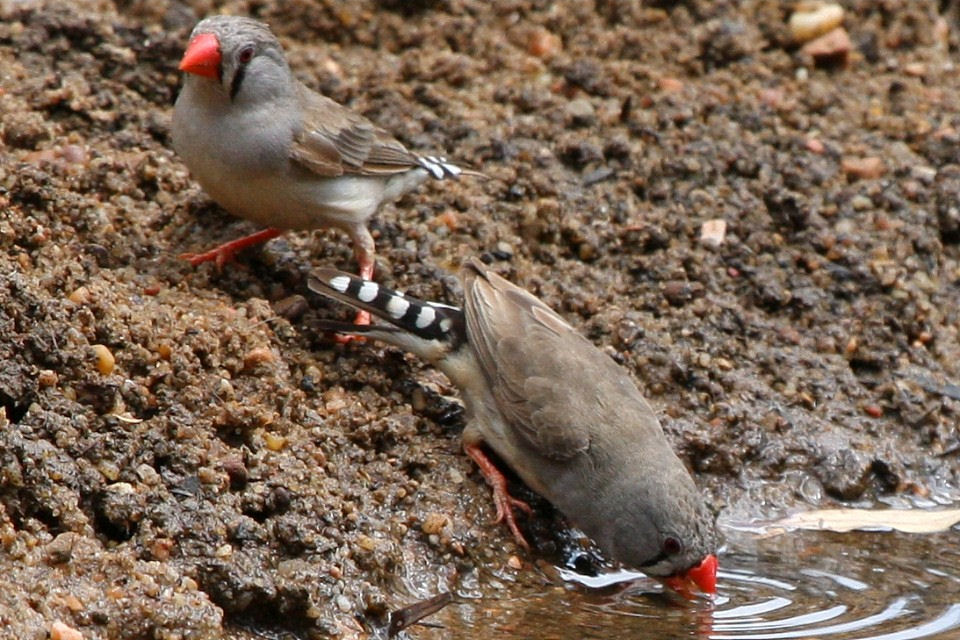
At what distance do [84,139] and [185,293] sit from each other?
4.35 ft

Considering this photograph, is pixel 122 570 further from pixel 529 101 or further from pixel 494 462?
pixel 529 101

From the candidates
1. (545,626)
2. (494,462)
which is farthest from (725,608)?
(494,462)

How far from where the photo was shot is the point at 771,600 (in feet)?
19.6

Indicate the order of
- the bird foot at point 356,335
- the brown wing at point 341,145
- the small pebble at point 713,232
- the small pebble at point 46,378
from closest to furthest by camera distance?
the small pebble at point 46,378
the bird foot at point 356,335
the brown wing at point 341,145
the small pebble at point 713,232

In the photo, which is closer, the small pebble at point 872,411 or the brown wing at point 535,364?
the brown wing at point 535,364

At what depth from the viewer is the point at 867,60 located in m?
9.37

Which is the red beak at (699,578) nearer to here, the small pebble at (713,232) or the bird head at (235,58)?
the small pebble at (713,232)

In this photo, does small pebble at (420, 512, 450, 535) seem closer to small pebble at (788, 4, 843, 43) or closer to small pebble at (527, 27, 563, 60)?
small pebble at (527, 27, 563, 60)

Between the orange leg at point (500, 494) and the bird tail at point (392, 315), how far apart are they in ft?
1.65

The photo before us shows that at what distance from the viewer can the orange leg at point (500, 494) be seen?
20.3 ft

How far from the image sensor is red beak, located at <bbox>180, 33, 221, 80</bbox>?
252 inches

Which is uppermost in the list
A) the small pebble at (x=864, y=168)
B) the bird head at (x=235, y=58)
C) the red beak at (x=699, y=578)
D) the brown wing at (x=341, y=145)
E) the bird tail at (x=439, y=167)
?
the bird head at (x=235, y=58)

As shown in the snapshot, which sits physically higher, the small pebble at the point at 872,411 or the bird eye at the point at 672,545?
the small pebble at the point at 872,411

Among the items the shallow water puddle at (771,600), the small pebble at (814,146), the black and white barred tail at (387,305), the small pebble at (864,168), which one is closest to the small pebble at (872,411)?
the shallow water puddle at (771,600)
